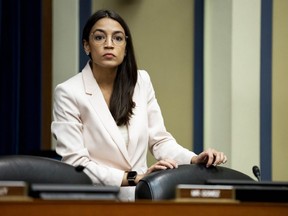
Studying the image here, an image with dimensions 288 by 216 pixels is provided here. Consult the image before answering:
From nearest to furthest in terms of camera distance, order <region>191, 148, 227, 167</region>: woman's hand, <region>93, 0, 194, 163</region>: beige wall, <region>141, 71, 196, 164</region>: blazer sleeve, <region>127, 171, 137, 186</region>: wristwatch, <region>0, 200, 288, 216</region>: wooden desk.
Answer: <region>0, 200, 288, 216</region>: wooden desk < <region>191, 148, 227, 167</region>: woman's hand < <region>127, 171, 137, 186</region>: wristwatch < <region>141, 71, 196, 164</region>: blazer sleeve < <region>93, 0, 194, 163</region>: beige wall

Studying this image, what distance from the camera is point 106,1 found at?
445 centimetres

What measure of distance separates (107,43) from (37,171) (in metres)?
0.79

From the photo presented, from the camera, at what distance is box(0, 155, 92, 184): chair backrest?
2133mm

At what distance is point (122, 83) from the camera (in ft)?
9.29

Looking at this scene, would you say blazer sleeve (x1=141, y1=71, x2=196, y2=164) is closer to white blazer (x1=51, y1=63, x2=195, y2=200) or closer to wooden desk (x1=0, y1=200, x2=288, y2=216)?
white blazer (x1=51, y1=63, x2=195, y2=200)

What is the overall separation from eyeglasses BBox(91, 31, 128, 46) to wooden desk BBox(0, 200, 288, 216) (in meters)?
1.37

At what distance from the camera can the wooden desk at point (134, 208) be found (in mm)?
1488

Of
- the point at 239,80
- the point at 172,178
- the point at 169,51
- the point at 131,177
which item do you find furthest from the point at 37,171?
the point at 169,51

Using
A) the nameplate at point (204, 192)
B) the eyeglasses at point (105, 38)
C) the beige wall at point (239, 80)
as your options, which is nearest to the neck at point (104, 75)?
the eyeglasses at point (105, 38)

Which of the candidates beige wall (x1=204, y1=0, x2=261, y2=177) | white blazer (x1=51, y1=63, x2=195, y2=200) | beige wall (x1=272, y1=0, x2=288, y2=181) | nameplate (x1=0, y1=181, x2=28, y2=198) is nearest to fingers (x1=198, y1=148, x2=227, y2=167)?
white blazer (x1=51, y1=63, x2=195, y2=200)

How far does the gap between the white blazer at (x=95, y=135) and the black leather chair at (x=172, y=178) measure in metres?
0.35

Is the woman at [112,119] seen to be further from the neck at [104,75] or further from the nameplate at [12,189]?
the nameplate at [12,189]

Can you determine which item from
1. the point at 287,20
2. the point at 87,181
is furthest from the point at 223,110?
the point at 87,181

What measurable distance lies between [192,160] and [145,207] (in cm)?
121
